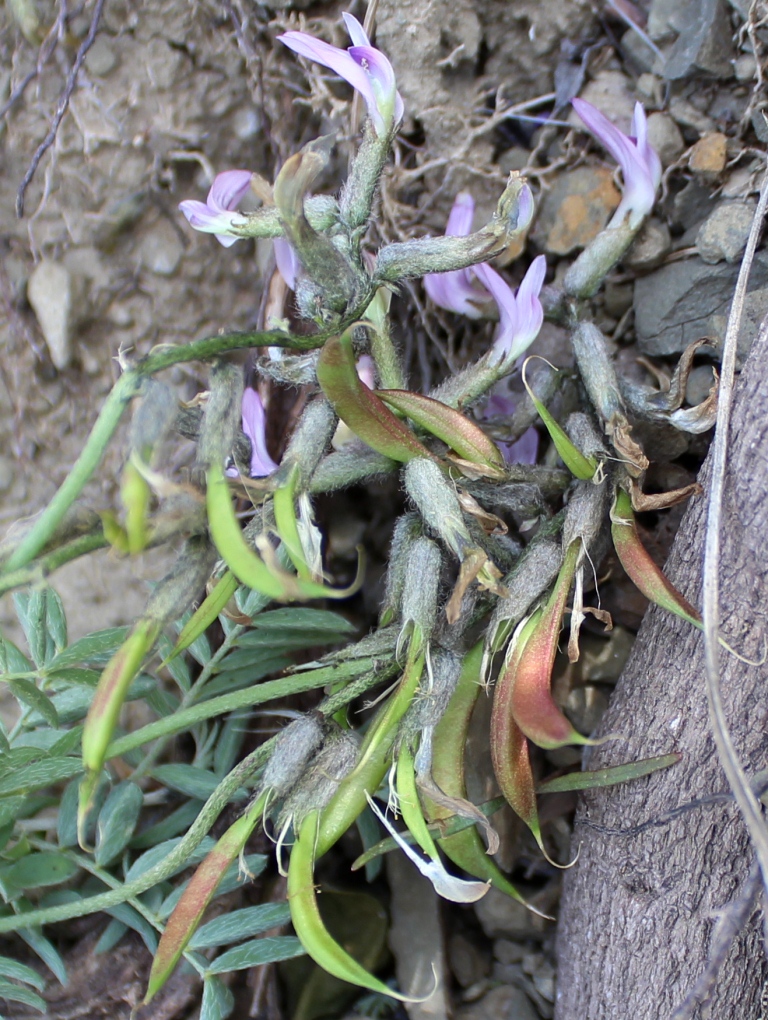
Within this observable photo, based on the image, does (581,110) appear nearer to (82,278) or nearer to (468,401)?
(468,401)

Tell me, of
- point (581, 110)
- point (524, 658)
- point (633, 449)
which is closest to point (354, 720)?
point (524, 658)

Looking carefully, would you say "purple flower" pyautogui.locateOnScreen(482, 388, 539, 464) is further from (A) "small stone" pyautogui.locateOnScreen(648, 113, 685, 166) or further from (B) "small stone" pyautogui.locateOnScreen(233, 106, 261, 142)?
(B) "small stone" pyautogui.locateOnScreen(233, 106, 261, 142)

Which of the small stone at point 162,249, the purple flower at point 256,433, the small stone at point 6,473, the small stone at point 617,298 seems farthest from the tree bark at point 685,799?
the small stone at point 6,473

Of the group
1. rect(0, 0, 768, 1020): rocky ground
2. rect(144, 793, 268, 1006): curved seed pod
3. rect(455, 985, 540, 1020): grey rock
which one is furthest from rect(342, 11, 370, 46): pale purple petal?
rect(455, 985, 540, 1020): grey rock

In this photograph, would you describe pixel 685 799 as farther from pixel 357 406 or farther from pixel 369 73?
pixel 369 73

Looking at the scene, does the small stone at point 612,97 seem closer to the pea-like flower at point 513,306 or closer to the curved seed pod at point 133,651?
the pea-like flower at point 513,306
